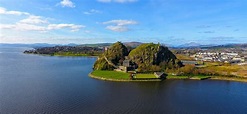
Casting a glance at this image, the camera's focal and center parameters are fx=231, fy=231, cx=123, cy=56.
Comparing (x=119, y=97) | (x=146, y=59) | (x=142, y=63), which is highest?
(x=146, y=59)

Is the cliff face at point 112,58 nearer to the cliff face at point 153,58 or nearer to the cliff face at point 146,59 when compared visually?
the cliff face at point 146,59

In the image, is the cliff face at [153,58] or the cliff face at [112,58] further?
the cliff face at [112,58]

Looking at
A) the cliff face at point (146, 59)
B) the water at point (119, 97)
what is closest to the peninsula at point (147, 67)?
the cliff face at point (146, 59)

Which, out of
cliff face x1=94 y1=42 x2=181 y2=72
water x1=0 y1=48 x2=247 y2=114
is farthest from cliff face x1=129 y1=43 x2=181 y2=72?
water x1=0 y1=48 x2=247 y2=114

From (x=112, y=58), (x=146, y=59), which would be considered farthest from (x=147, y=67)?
(x=112, y=58)

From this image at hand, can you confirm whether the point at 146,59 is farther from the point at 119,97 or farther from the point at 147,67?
the point at 119,97

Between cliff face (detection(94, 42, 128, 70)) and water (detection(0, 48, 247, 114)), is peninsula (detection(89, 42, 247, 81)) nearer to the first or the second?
cliff face (detection(94, 42, 128, 70))

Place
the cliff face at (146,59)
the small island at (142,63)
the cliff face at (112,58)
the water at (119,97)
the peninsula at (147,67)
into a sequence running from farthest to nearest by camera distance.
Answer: the cliff face at (112,58), the cliff face at (146,59), the small island at (142,63), the peninsula at (147,67), the water at (119,97)
